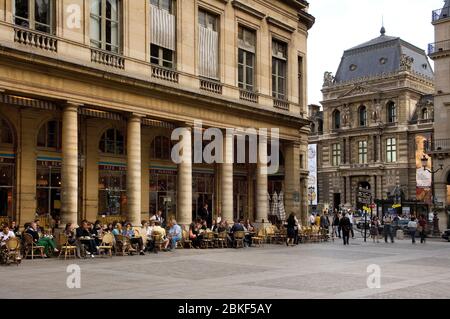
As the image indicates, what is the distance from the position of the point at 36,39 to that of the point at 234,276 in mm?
11791

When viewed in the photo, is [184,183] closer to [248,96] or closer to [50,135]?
[50,135]

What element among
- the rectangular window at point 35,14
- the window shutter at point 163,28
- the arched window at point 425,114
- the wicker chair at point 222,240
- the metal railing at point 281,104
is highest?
the arched window at point 425,114

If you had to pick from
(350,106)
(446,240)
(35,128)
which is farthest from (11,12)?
(350,106)

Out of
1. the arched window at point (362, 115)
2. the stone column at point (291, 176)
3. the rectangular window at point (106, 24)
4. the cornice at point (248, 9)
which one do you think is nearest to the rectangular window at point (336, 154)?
the arched window at point (362, 115)

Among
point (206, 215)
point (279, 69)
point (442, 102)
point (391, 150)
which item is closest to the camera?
point (206, 215)

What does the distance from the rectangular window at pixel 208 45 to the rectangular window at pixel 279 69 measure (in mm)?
5786

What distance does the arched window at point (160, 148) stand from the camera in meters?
32.6

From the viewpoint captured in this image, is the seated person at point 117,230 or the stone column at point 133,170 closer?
the seated person at point 117,230

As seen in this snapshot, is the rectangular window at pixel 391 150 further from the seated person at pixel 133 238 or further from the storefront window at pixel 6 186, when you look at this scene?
the storefront window at pixel 6 186

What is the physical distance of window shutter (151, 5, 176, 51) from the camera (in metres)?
29.0

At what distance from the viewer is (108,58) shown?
2627 cm

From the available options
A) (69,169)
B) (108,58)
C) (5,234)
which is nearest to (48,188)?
(69,169)

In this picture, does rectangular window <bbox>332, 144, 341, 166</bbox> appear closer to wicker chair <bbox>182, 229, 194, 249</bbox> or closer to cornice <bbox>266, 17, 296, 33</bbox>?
cornice <bbox>266, 17, 296, 33</bbox>
